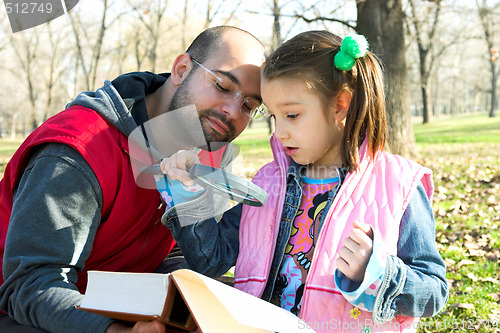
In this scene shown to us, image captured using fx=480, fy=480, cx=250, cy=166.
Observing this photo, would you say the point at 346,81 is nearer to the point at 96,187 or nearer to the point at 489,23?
the point at 96,187

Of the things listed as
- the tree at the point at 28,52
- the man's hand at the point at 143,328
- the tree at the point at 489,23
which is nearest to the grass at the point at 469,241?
the man's hand at the point at 143,328

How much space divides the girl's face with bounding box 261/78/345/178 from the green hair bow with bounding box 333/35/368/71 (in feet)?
0.52

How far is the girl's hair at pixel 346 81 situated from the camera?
6.56 ft

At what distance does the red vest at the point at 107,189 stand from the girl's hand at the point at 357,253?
1.01 metres

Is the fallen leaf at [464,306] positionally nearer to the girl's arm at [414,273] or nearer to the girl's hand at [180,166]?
the girl's arm at [414,273]

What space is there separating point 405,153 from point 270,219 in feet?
20.6

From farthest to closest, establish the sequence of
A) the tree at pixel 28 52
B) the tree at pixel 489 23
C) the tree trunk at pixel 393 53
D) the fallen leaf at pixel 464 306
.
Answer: the tree at pixel 28 52
the tree at pixel 489 23
the tree trunk at pixel 393 53
the fallen leaf at pixel 464 306

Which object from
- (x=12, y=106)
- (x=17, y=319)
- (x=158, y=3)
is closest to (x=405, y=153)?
(x=17, y=319)

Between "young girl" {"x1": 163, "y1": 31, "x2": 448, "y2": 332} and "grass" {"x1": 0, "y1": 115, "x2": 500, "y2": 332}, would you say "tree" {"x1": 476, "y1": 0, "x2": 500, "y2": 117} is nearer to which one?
"grass" {"x1": 0, "y1": 115, "x2": 500, "y2": 332}

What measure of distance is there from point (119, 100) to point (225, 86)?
1.88 ft

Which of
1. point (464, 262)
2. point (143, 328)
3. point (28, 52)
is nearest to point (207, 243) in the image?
point (143, 328)

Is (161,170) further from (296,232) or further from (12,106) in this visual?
(12,106)

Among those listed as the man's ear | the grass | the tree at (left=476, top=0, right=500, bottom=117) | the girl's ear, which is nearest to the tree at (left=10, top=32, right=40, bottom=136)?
the tree at (left=476, top=0, right=500, bottom=117)

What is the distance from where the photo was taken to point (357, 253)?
166cm
